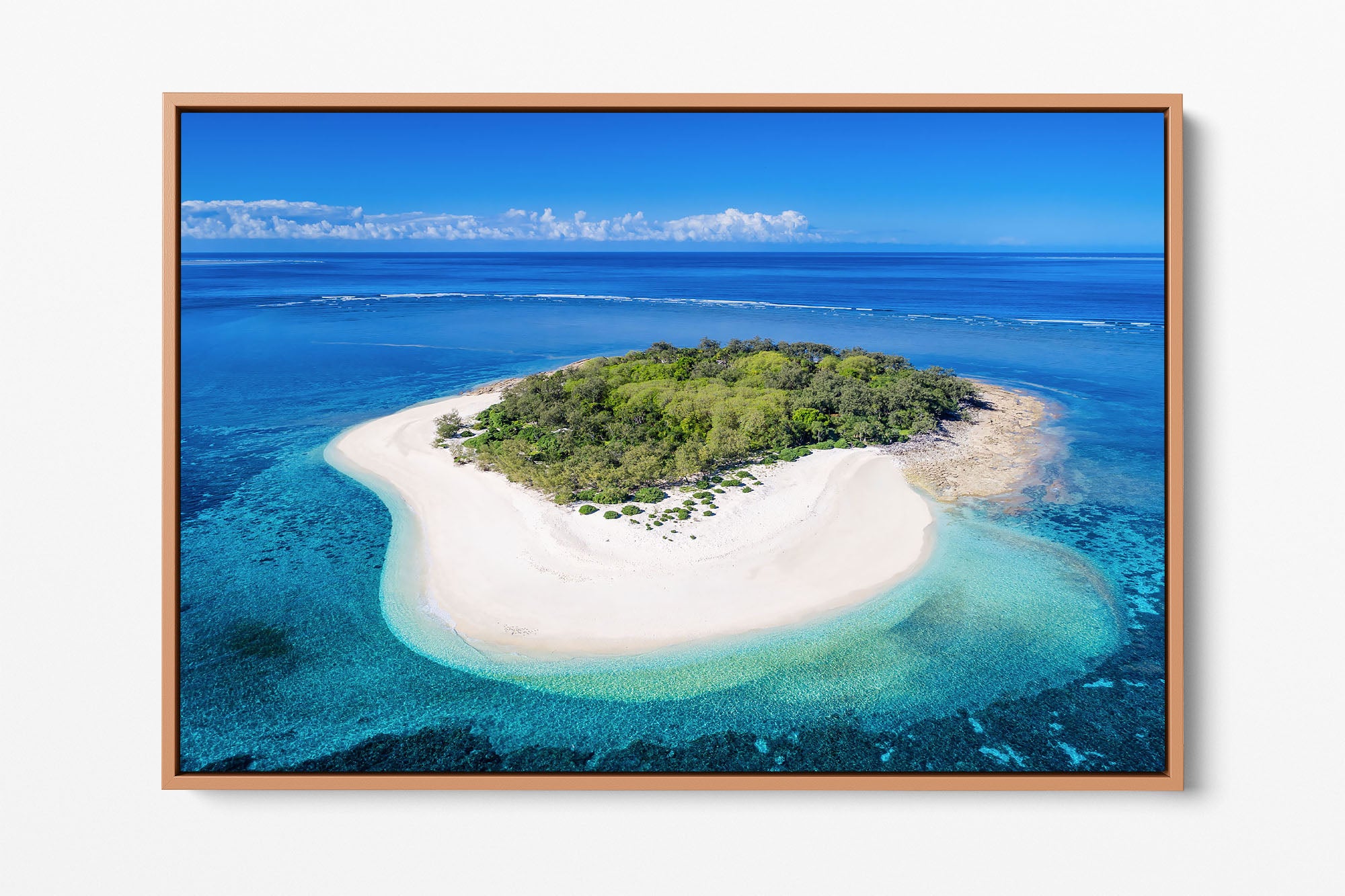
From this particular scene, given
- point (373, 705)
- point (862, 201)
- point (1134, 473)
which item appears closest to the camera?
point (373, 705)

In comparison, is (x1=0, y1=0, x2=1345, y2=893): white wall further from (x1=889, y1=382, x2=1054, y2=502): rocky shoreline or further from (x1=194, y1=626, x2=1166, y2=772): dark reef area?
(x1=889, y1=382, x2=1054, y2=502): rocky shoreline

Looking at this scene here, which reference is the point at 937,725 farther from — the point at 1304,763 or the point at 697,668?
the point at 1304,763

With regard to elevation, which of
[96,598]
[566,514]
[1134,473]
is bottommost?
[96,598]
